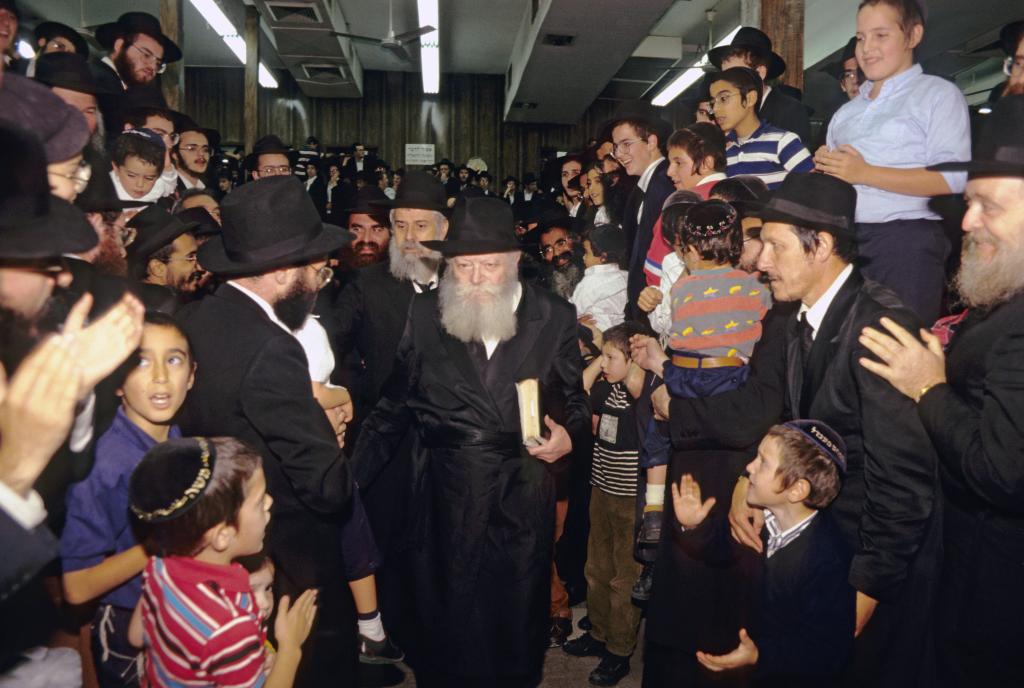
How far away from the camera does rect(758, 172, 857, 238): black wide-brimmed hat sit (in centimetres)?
278

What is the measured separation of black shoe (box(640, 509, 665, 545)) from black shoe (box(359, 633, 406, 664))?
1.32 metres

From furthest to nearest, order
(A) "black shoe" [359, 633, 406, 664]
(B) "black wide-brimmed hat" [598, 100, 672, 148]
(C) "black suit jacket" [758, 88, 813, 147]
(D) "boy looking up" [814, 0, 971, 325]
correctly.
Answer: (B) "black wide-brimmed hat" [598, 100, 672, 148] → (C) "black suit jacket" [758, 88, 813, 147] → (D) "boy looking up" [814, 0, 971, 325] → (A) "black shoe" [359, 633, 406, 664]

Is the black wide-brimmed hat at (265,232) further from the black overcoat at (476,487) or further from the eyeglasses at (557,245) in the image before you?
the eyeglasses at (557,245)

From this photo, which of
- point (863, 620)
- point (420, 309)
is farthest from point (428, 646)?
point (863, 620)

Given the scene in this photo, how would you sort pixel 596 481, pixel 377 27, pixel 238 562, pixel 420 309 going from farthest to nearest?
1. pixel 377 27
2. pixel 596 481
3. pixel 420 309
4. pixel 238 562

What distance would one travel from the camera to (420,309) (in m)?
3.71

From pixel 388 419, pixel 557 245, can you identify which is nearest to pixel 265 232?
pixel 388 419

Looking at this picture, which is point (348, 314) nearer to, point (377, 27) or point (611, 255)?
point (611, 255)

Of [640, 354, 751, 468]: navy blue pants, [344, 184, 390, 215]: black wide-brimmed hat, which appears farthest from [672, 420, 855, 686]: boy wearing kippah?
[344, 184, 390, 215]: black wide-brimmed hat

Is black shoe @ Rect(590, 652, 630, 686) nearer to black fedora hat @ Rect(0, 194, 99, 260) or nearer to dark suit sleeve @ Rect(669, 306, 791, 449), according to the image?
dark suit sleeve @ Rect(669, 306, 791, 449)

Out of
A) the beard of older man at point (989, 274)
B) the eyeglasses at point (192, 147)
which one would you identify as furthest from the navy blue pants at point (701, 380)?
the eyeglasses at point (192, 147)

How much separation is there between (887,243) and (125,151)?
4402 mm

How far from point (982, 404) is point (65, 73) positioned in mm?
5059

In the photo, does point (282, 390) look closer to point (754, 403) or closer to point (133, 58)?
point (754, 403)
